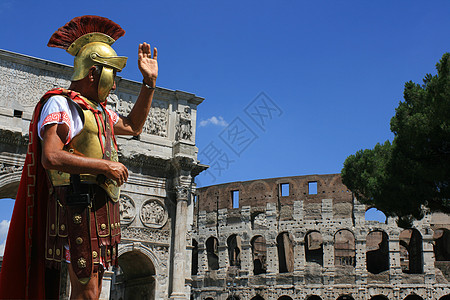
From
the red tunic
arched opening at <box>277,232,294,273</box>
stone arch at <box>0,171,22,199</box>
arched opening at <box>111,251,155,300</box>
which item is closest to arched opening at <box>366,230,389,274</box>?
arched opening at <box>277,232,294,273</box>

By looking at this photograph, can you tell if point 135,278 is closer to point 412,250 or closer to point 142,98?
point 142,98

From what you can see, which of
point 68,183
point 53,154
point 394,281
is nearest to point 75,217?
point 68,183

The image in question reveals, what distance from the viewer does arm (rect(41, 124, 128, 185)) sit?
281 cm

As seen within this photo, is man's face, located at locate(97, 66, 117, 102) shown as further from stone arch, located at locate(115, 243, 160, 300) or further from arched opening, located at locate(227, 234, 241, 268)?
arched opening, located at locate(227, 234, 241, 268)


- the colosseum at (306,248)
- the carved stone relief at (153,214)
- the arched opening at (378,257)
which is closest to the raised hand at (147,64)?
the carved stone relief at (153,214)

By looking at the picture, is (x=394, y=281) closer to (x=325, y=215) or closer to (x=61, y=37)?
(x=325, y=215)

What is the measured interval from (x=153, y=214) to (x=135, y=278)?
2.32 meters

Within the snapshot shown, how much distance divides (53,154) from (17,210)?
1.62ft

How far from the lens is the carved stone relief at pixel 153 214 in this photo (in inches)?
599

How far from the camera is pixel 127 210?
14961 mm

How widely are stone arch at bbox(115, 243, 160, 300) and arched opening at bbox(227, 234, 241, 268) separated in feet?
62.6

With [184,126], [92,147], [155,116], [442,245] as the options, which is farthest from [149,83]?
[442,245]

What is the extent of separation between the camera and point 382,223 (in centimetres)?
3175

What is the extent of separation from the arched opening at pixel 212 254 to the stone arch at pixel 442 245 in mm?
14211
